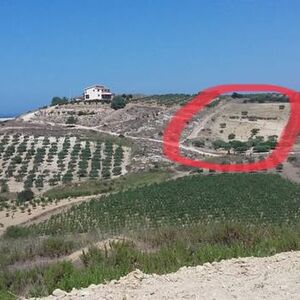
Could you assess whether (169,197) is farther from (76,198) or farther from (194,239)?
(194,239)

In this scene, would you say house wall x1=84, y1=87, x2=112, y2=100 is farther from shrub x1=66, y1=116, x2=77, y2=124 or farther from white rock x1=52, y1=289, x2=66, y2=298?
white rock x1=52, y1=289, x2=66, y2=298

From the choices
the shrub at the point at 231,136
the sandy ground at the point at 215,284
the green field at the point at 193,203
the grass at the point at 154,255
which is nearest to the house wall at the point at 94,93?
the shrub at the point at 231,136

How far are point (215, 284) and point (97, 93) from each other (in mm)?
116047

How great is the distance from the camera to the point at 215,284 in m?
5.80

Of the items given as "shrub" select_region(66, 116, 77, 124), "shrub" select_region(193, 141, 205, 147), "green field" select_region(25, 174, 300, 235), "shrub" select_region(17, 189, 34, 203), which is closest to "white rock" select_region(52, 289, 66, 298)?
"green field" select_region(25, 174, 300, 235)

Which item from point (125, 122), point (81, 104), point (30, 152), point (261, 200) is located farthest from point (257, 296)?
point (81, 104)

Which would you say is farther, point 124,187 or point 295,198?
point 124,187

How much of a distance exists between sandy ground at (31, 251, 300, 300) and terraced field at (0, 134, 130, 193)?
45.5 meters

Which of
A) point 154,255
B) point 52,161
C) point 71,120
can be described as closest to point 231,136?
point 71,120

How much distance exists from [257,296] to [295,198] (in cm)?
3653

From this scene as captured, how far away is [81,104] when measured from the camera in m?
98.4

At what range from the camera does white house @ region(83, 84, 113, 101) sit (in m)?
120

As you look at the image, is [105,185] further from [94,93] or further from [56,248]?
[94,93]

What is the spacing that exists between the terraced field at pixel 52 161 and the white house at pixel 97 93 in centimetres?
4868
